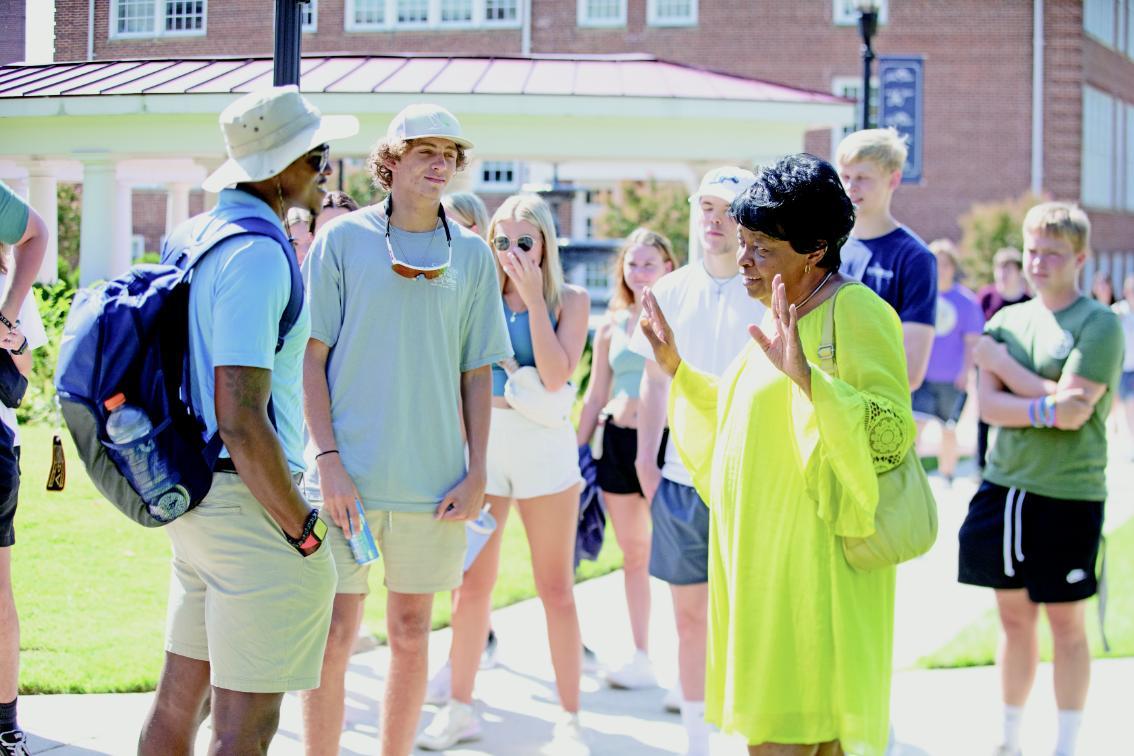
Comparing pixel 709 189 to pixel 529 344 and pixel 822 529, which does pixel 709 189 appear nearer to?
pixel 529 344

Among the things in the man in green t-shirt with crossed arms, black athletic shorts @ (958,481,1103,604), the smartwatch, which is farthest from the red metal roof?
black athletic shorts @ (958,481,1103,604)

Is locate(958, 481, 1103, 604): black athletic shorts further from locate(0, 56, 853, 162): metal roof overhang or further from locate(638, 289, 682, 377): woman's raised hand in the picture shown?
locate(0, 56, 853, 162): metal roof overhang

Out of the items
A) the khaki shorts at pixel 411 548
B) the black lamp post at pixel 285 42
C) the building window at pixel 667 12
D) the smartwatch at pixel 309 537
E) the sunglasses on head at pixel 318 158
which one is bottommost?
the khaki shorts at pixel 411 548

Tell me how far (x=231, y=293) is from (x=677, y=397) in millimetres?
1442

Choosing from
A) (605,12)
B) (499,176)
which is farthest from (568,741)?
(499,176)

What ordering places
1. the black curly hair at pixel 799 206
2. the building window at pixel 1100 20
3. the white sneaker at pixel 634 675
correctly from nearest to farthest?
the black curly hair at pixel 799 206 < the white sneaker at pixel 634 675 < the building window at pixel 1100 20

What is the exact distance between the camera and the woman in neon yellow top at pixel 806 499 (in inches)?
123

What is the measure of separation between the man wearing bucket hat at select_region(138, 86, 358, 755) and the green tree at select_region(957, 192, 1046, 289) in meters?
27.4

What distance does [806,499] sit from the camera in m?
3.17

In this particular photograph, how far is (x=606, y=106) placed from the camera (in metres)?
12.0

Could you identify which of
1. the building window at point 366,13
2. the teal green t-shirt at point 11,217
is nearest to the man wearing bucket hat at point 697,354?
the teal green t-shirt at point 11,217

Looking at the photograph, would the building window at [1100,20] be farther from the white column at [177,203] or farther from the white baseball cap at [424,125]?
the white baseball cap at [424,125]

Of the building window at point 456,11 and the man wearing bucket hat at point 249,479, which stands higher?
the building window at point 456,11

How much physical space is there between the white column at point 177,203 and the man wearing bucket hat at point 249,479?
10.1 feet
